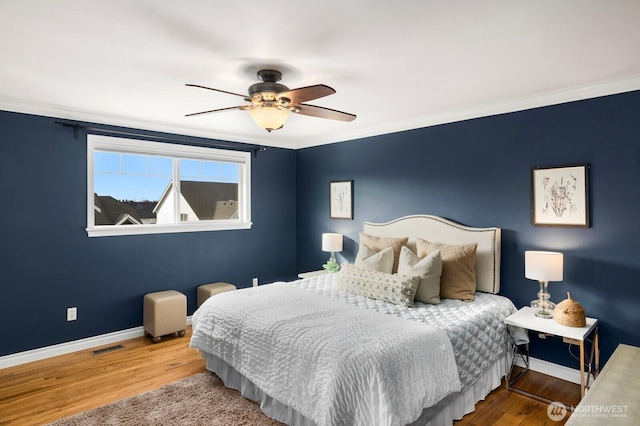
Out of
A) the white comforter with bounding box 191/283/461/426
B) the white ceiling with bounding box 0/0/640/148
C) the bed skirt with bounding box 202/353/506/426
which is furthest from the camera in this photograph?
the bed skirt with bounding box 202/353/506/426

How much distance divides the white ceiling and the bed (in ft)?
4.82

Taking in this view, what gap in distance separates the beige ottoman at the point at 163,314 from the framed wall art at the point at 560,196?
12.2 feet

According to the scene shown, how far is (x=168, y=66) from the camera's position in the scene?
2.54 meters

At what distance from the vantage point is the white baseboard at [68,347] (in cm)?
348

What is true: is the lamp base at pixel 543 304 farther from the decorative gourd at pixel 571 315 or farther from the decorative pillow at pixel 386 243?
the decorative pillow at pixel 386 243

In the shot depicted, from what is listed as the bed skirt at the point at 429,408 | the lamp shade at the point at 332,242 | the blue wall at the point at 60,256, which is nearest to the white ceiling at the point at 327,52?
the blue wall at the point at 60,256

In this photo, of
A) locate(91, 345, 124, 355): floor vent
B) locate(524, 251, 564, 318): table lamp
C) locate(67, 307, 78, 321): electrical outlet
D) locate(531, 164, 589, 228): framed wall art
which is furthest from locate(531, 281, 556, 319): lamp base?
locate(67, 307, 78, 321): electrical outlet

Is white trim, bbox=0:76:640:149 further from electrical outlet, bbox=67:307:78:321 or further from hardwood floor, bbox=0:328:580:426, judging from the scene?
hardwood floor, bbox=0:328:580:426

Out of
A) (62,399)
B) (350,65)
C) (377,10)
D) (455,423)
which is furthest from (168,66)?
(455,423)

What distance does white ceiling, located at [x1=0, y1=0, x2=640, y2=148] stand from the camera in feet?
5.96

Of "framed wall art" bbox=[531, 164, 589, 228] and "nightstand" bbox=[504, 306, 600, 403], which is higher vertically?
"framed wall art" bbox=[531, 164, 589, 228]

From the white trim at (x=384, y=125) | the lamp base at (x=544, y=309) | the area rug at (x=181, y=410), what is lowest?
the area rug at (x=181, y=410)

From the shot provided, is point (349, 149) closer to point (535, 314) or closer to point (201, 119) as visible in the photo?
point (201, 119)

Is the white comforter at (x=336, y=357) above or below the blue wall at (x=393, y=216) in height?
below
